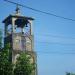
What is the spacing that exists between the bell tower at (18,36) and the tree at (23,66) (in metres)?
2.34

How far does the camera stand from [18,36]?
178ft

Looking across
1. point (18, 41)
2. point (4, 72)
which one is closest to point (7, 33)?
point (18, 41)

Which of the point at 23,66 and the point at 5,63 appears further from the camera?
the point at 23,66

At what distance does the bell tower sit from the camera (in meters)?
52.9

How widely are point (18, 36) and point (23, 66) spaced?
230 inches

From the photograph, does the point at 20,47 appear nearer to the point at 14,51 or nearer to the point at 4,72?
the point at 14,51

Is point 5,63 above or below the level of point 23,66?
above

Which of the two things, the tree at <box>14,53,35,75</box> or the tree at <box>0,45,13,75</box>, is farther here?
the tree at <box>14,53,35,75</box>

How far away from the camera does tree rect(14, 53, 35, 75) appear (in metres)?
49.8

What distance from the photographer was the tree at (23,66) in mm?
49750

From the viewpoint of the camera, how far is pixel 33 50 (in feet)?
179

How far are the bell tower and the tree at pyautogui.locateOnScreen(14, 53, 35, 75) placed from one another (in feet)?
7.66

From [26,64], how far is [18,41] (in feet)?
17.7

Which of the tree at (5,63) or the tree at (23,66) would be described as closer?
the tree at (5,63)
